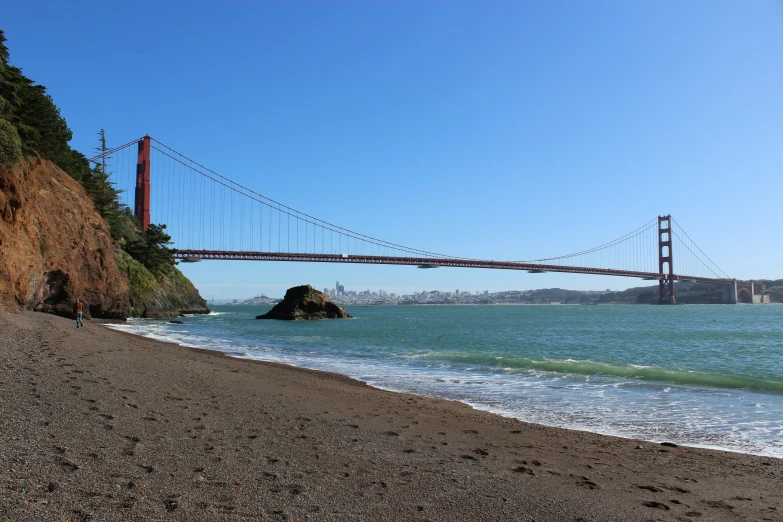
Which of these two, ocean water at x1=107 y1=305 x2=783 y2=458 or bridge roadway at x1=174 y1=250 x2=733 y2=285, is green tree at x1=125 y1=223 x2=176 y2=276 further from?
ocean water at x1=107 y1=305 x2=783 y2=458

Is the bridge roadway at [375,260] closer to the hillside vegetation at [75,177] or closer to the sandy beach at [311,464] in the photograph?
the hillside vegetation at [75,177]

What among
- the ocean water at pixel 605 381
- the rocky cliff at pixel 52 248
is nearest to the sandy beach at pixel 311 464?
the ocean water at pixel 605 381

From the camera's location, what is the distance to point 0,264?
1919 cm

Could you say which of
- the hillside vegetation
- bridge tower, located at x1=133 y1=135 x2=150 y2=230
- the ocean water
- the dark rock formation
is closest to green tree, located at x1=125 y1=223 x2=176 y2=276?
the hillside vegetation

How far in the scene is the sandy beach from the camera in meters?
3.65

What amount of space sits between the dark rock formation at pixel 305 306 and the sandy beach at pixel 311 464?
45114 millimetres

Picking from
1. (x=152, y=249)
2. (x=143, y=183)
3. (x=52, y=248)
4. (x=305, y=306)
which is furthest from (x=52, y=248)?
(x=143, y=183)

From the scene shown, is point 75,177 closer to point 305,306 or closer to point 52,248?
point 52,248

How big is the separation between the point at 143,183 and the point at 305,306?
Result: 23504mm

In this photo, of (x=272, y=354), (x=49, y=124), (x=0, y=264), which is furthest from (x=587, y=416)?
(x=49, y=124)

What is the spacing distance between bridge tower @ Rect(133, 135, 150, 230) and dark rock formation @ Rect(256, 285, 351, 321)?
16.7 metres

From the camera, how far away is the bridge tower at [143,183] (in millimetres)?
57266

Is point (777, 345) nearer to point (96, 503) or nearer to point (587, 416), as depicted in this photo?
point (587, 416)

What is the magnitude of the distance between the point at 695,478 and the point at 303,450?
13.2 ft
